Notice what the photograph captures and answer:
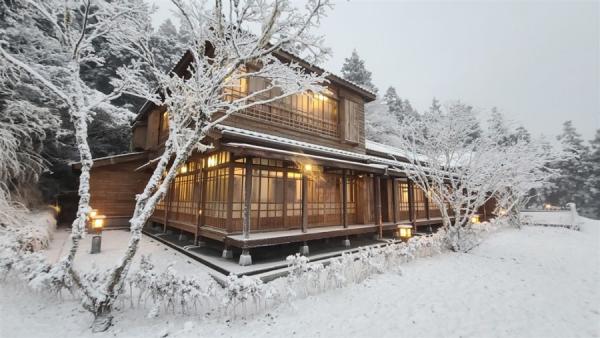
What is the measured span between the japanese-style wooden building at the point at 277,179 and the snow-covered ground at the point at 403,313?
9.01 ft

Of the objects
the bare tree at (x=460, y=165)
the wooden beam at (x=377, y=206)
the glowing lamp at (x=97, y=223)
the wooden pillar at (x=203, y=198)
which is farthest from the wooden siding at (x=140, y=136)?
the bare tree at (x=460, y=165)

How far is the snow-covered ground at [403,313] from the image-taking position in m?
3.93

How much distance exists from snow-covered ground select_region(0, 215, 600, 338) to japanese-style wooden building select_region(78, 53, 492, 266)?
275 centimetres

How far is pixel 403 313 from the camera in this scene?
14.9 feet

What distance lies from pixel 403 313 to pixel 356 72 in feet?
102

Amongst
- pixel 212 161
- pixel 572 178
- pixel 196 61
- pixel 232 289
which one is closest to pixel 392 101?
pixel 572 178

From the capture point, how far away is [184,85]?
4.80m

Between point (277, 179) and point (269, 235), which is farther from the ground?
point (277, 179)

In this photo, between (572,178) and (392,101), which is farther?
(392,101)

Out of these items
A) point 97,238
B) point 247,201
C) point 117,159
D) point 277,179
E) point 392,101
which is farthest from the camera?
point 392,101

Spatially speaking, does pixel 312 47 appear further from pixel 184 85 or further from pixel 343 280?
pixel 343 280

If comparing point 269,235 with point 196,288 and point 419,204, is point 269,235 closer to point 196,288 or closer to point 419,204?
point 196,288

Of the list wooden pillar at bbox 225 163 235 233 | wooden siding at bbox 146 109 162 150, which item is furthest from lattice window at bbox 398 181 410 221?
wooden siding at bbox 146 109 162 150

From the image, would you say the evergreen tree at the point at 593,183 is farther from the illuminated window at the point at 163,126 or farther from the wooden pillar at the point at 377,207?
the illuminated window at the point at 163,126
